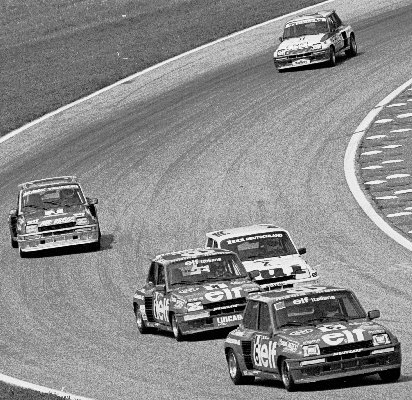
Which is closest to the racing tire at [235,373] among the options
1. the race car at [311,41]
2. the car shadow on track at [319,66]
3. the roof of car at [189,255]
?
the roof of car at [189,255]

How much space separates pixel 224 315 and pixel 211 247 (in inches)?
178

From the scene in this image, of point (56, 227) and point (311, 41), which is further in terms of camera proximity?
point (311, 41)

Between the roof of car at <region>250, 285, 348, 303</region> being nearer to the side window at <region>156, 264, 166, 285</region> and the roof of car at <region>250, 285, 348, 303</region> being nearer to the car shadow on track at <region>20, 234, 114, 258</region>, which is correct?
the side window at <region>156, 264, 166, 285</region>

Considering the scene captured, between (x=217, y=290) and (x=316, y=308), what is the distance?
14.4 feet

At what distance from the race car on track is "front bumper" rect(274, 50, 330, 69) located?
23.5m

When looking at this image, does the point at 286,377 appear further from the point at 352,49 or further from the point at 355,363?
the point at 352,49

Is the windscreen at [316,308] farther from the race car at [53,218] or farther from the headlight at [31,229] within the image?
the headlight at [31,229]

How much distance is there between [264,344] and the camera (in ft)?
59.5

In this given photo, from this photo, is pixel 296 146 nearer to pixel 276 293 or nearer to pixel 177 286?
pixel 177 286

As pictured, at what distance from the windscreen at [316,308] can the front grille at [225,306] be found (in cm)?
383

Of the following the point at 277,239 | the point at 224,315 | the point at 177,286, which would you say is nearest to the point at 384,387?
the point at 224,315

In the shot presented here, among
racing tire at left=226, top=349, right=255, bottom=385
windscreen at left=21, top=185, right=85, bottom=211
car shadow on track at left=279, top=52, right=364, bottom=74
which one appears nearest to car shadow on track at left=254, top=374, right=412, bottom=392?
racing tire at left=226, top=349, right=255, bottom=385

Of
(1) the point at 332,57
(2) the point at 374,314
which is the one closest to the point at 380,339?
(2) the point at 374,314

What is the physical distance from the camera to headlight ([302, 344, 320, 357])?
17055mm
